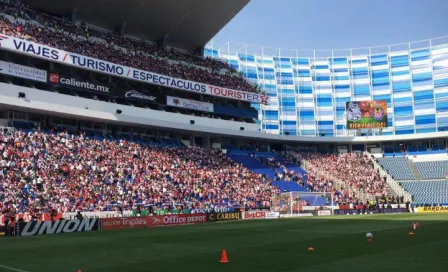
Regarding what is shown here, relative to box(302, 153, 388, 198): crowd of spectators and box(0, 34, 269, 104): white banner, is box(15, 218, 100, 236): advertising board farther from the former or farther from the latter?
box(302, 153, 388, 198): crowd of spectators

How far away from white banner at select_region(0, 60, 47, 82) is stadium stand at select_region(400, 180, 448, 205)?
53331 mm

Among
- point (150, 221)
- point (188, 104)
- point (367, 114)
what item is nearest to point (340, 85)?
point (367, 114)

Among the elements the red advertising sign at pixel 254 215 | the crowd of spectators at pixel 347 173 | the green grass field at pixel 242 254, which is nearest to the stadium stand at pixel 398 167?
the crowd of spectators at pixel 347 173

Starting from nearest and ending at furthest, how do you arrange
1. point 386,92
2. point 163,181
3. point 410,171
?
1. point 163,181
2. point 410,171
3. point 386,92

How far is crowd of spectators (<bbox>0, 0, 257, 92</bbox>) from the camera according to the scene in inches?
2119

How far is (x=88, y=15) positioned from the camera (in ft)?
216

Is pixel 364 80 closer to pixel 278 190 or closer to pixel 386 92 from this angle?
pixel 386 92

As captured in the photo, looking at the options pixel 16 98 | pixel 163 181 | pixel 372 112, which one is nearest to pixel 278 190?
pixel 163 181

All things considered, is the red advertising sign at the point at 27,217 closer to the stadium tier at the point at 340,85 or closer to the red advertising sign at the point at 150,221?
the red advertising sign at the point at 150,221

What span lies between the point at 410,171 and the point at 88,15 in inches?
2236

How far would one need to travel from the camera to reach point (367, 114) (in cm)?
8269

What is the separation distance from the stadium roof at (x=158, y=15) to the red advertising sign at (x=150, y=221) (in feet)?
110

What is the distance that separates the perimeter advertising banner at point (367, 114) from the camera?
82.4m

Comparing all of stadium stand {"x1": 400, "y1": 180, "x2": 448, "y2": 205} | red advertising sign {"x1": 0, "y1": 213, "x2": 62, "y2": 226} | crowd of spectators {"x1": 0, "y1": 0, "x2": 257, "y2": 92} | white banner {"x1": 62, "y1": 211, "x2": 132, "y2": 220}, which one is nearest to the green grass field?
red advertising sign {"x1": 0, "y1": 213, "x2": 62, "y2": 226}
